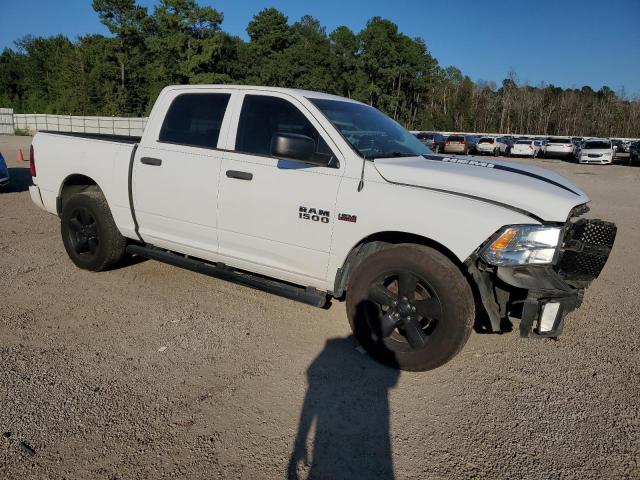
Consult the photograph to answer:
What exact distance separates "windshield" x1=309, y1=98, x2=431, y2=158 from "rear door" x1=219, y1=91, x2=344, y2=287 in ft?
0.66

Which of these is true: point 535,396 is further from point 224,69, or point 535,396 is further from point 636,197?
point 224,69

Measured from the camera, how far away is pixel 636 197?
14.2m

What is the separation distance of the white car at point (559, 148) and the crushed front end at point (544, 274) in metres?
33.7

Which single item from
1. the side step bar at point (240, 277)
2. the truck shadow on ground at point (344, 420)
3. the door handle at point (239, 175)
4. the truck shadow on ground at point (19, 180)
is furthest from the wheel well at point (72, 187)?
the truck shadow on ground at point (19, 180)

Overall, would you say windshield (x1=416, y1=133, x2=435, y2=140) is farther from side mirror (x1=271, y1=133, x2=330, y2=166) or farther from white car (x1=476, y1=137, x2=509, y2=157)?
side mirror (x1=271, y1=133, x2=330, y2=166)

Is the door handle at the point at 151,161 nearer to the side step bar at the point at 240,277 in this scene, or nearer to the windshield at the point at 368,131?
the side step bar at the point at 240,277

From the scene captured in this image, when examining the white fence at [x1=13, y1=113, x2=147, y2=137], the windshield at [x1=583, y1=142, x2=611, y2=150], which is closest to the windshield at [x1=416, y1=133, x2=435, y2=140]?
the windshield at [x1=583, y1=142, x2=611, y2=150]

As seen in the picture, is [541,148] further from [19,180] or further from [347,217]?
[347,217]

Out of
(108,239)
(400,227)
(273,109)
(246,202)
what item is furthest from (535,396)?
(108,239)

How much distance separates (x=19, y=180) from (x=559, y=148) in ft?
105

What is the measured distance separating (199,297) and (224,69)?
6545 centimetres

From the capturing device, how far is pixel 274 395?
3271 millimetres

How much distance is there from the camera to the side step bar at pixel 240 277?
3980 mm

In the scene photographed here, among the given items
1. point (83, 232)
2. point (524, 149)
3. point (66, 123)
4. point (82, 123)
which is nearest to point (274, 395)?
point (83, 232)
